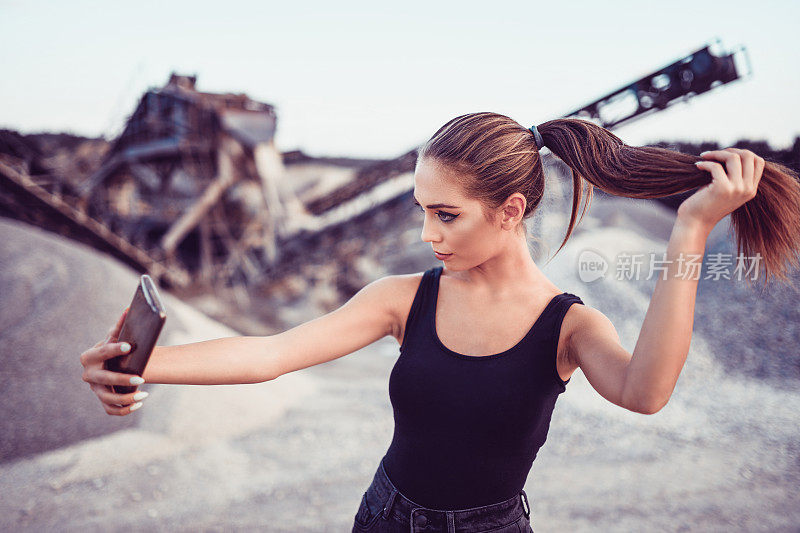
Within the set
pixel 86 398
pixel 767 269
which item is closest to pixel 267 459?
pixel 86 398

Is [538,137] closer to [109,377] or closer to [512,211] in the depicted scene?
[512,211]

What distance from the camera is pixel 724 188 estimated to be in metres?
1.01

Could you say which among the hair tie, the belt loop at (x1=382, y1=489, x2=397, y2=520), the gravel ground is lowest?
the gravel ground

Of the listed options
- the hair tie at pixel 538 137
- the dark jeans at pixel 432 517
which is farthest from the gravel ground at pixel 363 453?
the hair tie at pixel 538 137

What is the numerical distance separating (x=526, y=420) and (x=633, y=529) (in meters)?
2.85

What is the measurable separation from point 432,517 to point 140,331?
81cm

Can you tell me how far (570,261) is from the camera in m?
7.28

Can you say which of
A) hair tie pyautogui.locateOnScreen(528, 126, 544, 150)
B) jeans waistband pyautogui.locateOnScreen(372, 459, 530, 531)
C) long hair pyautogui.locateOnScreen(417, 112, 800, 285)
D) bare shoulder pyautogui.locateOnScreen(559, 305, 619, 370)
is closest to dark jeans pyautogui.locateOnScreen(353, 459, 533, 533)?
jeans waistband pyautogui.locateOnScreen(372, 459, 530, 531)

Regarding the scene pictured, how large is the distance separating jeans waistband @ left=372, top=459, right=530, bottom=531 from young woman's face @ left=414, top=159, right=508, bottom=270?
1.95 feet

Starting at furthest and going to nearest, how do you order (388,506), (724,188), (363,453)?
1. (363,453)
2. (388,506)
3. (724,188)

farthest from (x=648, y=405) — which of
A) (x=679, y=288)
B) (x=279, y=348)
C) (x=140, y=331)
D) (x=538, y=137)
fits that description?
(x=140, y=331)

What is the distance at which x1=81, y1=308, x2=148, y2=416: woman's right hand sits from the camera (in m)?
1.17

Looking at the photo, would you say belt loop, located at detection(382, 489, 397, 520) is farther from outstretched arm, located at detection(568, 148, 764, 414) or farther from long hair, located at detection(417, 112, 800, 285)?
long hair, located at detection(417, 112, 800, 285)

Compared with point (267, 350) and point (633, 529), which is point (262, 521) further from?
point (267, 350)
